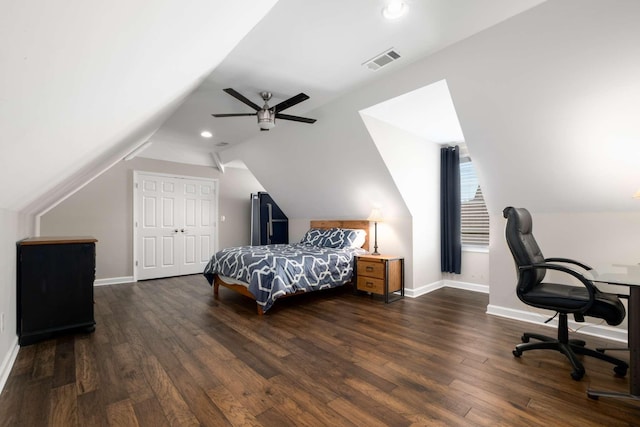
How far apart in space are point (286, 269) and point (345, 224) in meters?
2.03

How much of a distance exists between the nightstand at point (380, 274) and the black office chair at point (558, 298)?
1.69 m

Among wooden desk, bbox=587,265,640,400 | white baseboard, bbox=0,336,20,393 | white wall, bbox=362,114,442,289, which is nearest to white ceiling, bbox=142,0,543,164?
white wall, bbox=362,114,442,289

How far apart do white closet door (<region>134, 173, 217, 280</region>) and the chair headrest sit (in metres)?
5.30

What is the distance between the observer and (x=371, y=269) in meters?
4.07

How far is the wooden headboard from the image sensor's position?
488 centimetres

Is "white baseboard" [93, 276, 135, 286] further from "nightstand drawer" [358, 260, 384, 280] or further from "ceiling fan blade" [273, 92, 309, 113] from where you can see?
"ceiling fan blade" [273, 92, 309, 113]

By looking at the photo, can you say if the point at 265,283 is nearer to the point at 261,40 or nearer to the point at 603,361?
the point at 261,40

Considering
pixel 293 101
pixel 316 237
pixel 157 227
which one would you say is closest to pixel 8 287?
pixel 293 101

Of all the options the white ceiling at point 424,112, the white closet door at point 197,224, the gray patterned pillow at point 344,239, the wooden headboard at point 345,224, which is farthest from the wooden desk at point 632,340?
the white closet door at point 197,224

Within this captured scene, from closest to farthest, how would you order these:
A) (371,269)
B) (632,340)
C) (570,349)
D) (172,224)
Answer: (632,340) → (570,349) → (371,269) → (172,224)

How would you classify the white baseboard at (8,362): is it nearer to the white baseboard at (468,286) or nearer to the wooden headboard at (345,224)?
the wooden headboard at (345,224)

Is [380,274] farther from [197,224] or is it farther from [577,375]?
[197,224]

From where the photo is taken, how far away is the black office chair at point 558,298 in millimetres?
1976

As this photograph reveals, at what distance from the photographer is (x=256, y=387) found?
1.88 m
